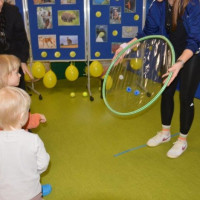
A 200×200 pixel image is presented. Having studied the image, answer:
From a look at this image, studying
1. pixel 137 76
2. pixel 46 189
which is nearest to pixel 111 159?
pixel 46 189

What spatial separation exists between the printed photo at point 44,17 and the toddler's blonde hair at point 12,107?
2.67m

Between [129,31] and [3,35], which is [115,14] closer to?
[129,31]

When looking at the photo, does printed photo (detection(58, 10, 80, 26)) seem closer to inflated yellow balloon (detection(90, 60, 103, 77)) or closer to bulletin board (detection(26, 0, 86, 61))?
bulletin board (detection(26, 0, 86, 61))

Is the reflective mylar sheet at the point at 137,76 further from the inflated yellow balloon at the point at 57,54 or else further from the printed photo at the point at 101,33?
the inflated yellow balloon at the point at 57,54

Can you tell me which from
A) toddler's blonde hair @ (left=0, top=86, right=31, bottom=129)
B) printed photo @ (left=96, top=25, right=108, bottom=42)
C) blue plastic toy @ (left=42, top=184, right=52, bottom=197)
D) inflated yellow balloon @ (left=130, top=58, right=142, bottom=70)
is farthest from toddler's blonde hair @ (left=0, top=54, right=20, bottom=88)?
printed photo @ (left=96, top=25, right=108, bottom=42)

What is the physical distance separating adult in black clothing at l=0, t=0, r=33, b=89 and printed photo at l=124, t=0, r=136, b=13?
6.24 ft

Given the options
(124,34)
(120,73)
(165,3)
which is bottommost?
(120,73)

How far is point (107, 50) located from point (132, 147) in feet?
6.14

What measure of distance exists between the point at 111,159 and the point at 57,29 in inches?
88.1

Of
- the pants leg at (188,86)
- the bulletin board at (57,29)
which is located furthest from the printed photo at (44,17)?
the pants leg at (188,86)

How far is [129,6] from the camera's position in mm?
3775

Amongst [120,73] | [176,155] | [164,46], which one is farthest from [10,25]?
[176,155]

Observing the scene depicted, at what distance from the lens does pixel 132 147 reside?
2.55m

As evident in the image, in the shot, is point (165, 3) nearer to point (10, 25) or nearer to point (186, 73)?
point (186, 73)
